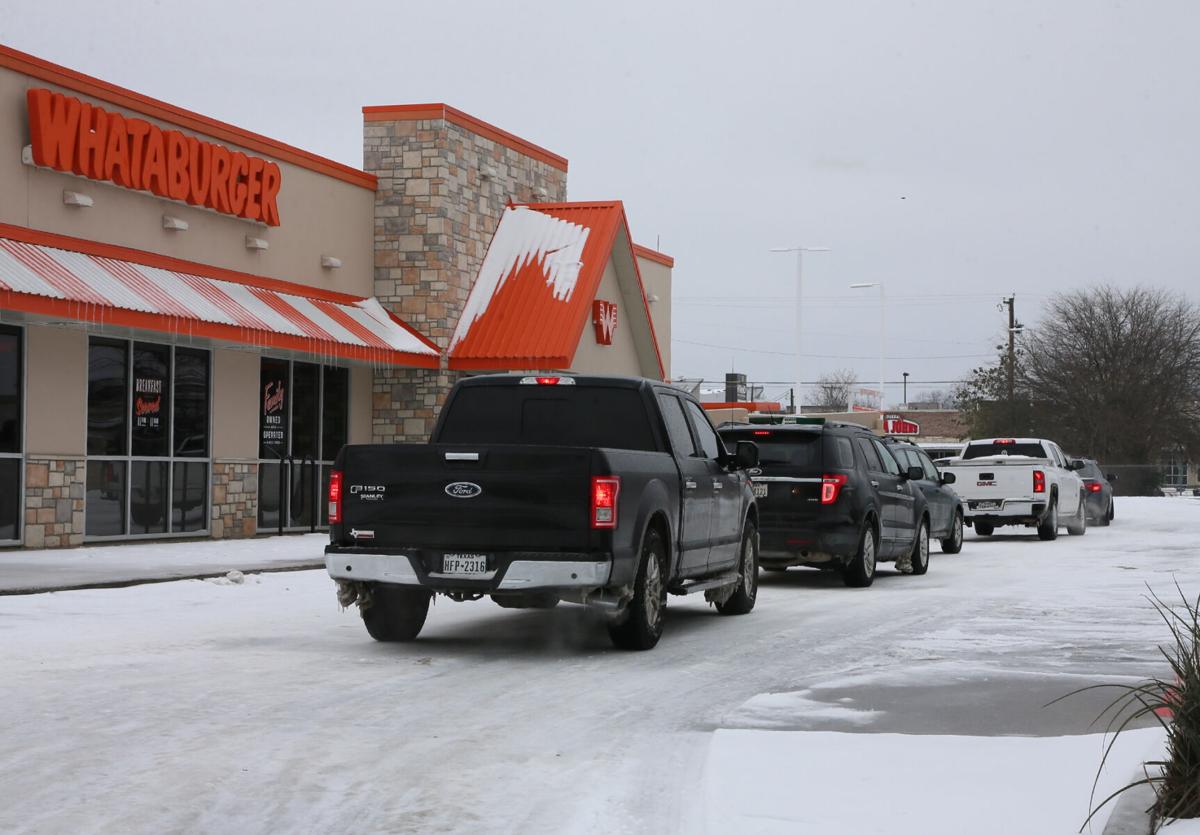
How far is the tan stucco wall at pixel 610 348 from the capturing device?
31175mm

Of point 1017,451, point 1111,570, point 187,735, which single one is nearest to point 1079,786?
point 187,735

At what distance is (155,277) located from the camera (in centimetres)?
2241

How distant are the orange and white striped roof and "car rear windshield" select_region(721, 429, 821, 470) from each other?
8173 mm

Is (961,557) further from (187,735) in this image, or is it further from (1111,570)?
(187,735)

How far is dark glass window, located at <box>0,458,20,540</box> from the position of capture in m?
20.2

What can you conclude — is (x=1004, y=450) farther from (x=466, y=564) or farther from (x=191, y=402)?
(x=466, y=564)

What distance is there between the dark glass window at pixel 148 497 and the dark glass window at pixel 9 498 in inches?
93.9

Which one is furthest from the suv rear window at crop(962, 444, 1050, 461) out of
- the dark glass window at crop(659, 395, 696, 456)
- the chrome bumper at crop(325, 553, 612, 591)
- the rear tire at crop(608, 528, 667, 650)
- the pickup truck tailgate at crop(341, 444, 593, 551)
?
the chrome bumper at crop(325, 553, 612, 591)

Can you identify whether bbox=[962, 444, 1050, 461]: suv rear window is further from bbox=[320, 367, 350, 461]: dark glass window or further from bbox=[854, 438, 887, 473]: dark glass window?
bbox=[320, 367, 350, 461]: dark glass window

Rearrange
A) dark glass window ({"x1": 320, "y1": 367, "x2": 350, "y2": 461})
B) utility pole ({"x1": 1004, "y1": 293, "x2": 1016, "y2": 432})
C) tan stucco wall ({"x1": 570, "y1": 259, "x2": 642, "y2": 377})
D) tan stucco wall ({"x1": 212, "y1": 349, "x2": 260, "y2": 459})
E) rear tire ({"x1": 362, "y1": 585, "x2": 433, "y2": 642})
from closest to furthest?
rear tire ({"x1": 362, "y1": 585, "x2": 433, "y2": 642}) < tan stucco wall ({"x1": 212, "y1": 349, "x2": 260, "y2": 459}) < dark glass window ({"x1": 320, "y1": 367, "x2": 350, "y2": 461}) < tan stucco wall ({"x1": 570, "y1": 259, "x2": 642, "y2": 377}) < utility pole ({"x1": 1004, "y1": 293, "x2": 1016, "y2": 432})

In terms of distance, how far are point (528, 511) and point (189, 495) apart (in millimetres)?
14372

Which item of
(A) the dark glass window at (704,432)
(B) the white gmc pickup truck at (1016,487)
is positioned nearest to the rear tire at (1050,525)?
(B) the white gmc pickup truck at (1016,487)

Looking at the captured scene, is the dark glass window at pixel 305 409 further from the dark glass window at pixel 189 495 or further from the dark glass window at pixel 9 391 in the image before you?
the dark glass window at pixel 9 391

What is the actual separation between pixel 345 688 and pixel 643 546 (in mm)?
2823
